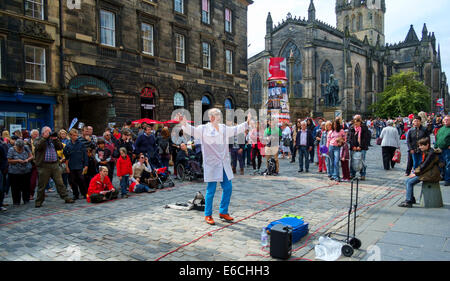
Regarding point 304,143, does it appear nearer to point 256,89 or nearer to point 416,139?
point 416,139

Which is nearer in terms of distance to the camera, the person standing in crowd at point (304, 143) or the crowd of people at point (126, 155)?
the crowd of people at point (126, 155)

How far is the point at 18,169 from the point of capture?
7969 millimetres

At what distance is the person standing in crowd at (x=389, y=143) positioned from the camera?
11721 mm

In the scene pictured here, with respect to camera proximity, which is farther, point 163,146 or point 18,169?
point 163,146

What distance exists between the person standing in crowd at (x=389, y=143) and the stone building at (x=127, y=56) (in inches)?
540

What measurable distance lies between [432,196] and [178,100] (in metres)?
18.6

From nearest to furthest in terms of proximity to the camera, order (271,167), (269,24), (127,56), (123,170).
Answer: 1. (123,170)
2. (271,167)
3. (127,56)
4. (269,24)

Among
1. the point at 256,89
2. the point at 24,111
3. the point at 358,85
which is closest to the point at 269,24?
the point at 256,89

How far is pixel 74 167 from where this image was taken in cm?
835

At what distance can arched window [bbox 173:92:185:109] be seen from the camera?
22438mm

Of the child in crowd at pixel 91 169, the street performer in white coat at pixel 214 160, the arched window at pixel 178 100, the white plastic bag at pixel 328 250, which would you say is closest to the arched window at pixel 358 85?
the arched window at pixel 178 100

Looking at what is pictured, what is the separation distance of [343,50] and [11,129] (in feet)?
156

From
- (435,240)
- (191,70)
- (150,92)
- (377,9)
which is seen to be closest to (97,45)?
(150,92)

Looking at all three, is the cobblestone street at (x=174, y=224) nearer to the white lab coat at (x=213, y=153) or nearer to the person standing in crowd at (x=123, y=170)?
the person standing in crowd at (x=123, y=170)
